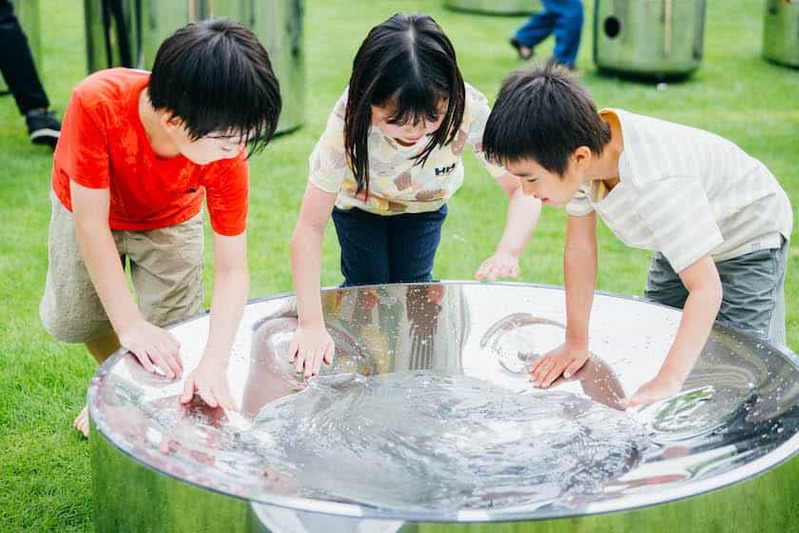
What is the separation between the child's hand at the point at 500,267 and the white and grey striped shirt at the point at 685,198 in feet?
0.70

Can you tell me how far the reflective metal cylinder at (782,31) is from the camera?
5934mm

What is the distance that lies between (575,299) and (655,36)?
3.75 m

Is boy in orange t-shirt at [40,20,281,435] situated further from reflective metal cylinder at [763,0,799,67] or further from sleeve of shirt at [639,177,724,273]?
reflective metal cylinder at [763,0,799,67]

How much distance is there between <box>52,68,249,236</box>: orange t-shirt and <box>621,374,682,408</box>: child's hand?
72 cm

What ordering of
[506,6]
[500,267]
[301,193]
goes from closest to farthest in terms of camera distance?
[500,267] → [301,193] → [506,6]

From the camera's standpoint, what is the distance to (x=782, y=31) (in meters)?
6.00

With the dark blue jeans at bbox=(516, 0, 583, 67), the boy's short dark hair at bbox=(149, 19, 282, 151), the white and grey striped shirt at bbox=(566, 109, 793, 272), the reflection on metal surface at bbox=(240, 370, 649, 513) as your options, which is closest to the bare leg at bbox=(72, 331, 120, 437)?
the reflection on metal surface at bbox=(240, 370, 649, 513)

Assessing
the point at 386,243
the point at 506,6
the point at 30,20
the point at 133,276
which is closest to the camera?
the point at 133,276

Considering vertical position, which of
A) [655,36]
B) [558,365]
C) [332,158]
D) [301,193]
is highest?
[332,158]

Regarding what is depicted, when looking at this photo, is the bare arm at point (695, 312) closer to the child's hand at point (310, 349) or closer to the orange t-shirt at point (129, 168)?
the child's hand at point (310, 349)

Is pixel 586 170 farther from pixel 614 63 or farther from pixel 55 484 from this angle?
pixel 614 63

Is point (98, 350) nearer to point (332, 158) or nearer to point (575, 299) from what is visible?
point (332, 158)

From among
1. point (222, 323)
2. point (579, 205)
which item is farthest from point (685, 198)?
point (222, 323)

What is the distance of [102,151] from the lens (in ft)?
6.52
